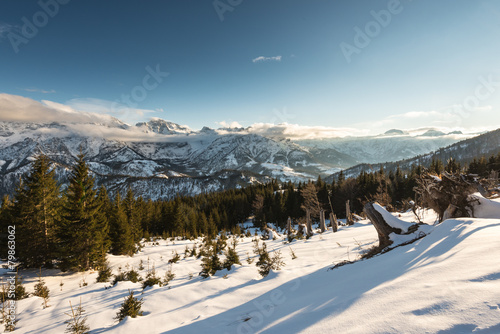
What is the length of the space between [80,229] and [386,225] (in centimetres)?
2012

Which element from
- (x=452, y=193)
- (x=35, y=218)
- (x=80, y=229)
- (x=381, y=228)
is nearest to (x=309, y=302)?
(x=381, y=228)

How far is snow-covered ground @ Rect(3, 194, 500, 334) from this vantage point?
7.34 ft

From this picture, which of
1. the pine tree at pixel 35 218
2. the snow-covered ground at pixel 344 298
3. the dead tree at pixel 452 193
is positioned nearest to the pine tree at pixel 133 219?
the pine tree at pixel 35 218

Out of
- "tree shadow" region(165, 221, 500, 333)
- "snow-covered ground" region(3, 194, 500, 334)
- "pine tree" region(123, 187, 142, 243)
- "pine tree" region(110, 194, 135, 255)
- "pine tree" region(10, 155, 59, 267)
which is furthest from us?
"pine tree" region(123, 187, 142, 243)

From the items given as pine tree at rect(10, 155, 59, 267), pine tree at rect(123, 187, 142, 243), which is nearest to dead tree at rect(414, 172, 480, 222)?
pine tree at rect(10, 155, 59, 267)

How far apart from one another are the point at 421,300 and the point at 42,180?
22.7m

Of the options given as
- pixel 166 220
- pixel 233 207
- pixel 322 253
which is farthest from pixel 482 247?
pixel 233 207

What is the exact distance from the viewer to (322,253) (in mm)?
10031

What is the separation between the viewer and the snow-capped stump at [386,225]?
7238mm

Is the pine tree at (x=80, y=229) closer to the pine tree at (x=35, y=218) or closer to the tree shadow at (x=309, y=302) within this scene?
the pine tree at (x=35, y=218)

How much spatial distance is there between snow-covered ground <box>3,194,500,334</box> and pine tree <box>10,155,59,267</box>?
9231mm

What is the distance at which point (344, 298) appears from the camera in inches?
141

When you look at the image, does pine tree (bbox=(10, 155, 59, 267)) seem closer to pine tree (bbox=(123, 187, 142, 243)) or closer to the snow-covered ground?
the snow-covered ground

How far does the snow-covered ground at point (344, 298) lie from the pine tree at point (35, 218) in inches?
363
